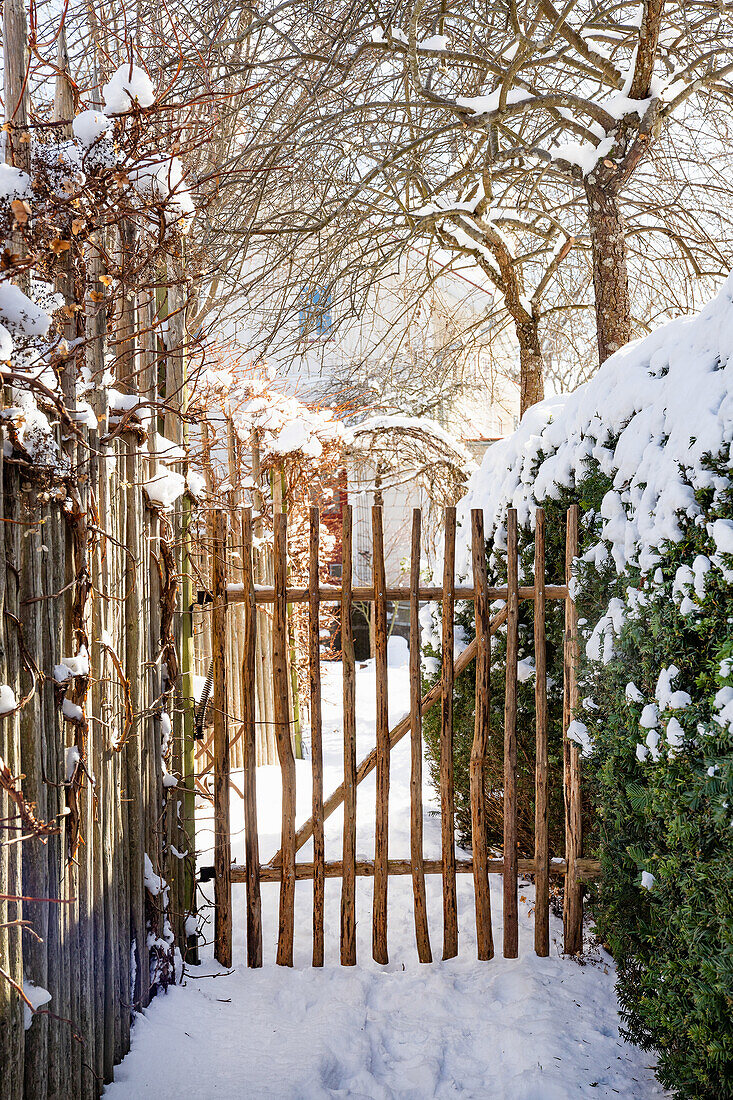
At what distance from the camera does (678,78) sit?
5508 millimetres

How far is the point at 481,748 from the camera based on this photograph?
3.54 metres

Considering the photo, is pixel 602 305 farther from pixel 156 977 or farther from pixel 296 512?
pixel 156 977

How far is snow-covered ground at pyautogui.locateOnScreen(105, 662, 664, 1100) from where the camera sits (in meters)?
2.66

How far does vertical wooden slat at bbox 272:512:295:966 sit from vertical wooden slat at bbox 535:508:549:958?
45.0 inches

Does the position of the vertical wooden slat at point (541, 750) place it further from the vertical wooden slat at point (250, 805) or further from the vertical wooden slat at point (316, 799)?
the vertical wooden slat at point (250, 805)

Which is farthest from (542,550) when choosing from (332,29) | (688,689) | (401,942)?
(332,29)

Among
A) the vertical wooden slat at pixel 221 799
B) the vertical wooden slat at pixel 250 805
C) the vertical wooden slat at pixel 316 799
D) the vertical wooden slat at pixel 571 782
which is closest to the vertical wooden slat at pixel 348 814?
the vertical wooden slat at pixel 316 799

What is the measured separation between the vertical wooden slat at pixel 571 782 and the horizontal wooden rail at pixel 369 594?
4.2 inches

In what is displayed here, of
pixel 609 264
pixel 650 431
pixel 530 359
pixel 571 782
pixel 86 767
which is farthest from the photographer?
pixel 530 359

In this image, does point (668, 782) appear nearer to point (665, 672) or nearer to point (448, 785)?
point (665, 672)

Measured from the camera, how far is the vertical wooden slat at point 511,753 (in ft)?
11.4

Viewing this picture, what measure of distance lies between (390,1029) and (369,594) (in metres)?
1.80

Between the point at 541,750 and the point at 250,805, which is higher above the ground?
the point at 541,750

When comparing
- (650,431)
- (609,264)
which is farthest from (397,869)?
(609,264)
